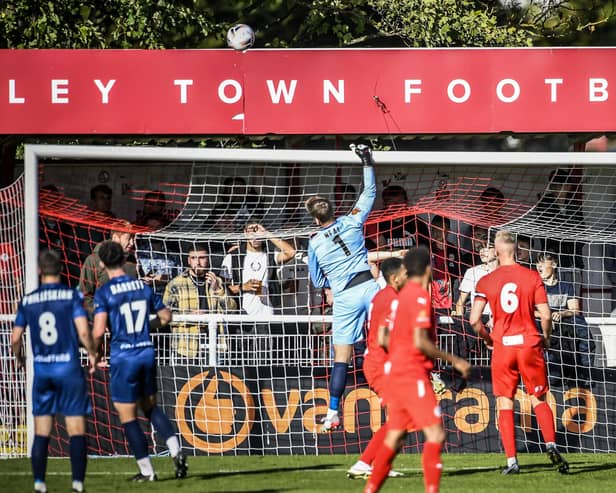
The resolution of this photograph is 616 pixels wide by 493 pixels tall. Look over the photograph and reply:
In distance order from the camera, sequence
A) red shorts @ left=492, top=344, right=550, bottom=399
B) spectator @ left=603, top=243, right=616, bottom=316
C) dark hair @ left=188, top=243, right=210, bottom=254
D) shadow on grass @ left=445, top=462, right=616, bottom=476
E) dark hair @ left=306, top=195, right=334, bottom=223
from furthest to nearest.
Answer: spectator @ left=603, top=243, right=616, bottom=316, dark hair @ left=188, top=243, right=210, bottom=254, dark hair @ left=306, top=195, right=334, bottom=223, shadow on grass @ left=445, top=462, right=616, bottom=476, red shorts @ left=492, top=344, right=550, bottom=399

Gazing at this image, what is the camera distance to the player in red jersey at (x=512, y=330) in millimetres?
10438

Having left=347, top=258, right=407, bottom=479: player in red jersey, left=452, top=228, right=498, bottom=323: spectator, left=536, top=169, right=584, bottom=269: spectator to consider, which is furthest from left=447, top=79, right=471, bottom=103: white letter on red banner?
left=347, top=258, right=407, bottom=479: player in red jersey

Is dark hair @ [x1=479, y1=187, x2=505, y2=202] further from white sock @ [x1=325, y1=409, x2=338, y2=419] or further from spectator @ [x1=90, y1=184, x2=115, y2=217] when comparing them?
spectator @ [x1=90, y1=184, x2=115, y2=217]

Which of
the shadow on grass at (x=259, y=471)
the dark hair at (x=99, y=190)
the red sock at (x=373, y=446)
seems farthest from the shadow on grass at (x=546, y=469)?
the dark hair at (x=99, y=190)

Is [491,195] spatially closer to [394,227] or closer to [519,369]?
[394,227]

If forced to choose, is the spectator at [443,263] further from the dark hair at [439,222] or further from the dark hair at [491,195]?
the dark hair at [491,195]

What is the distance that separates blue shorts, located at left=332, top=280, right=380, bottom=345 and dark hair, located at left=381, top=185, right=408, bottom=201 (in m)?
2.05

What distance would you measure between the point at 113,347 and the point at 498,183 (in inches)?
227

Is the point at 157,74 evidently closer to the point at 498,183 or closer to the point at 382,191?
the point at 382,191

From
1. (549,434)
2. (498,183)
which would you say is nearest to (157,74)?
(498,183)

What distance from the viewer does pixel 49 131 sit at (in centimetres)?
1197

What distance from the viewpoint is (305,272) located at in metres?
13.8

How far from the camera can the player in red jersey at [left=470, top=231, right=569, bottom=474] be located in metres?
10.4

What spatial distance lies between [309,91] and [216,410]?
3.31m
